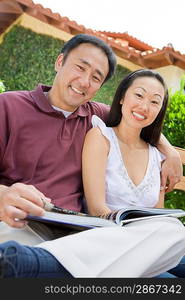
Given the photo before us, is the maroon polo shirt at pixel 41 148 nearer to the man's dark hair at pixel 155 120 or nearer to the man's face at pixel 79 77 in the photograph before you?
the man's face at pixel 79 77

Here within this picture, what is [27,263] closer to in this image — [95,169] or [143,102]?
[95,169]

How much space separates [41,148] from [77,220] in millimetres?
720

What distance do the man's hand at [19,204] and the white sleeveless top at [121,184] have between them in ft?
2.72

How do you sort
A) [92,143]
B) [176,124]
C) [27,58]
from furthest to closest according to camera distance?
[27,58] → [176,124] → [92,143]

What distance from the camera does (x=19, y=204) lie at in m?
1.44

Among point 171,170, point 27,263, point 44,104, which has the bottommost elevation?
point 27,263

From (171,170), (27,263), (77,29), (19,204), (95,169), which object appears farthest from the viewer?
(77,29)

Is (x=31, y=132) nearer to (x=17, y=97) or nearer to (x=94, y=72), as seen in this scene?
(x=17, y=97)

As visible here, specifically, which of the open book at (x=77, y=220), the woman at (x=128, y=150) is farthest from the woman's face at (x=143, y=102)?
the open book at (x=77, y=220)

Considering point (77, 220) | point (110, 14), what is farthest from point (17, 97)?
point (110, 14)

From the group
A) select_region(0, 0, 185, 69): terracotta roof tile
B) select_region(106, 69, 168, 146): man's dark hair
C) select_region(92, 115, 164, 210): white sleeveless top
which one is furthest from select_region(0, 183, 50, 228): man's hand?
select_region(0, 0, 185, 69): terracotta roof tile

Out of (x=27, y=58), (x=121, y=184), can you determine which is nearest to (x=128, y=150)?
(x=121, y=184)

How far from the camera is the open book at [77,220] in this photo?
148cm

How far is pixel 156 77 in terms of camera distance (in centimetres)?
247
